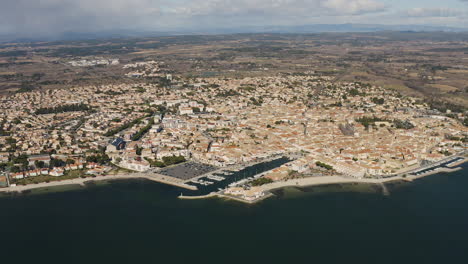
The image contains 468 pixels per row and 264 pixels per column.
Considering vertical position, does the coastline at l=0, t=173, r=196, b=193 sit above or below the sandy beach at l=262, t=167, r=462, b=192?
above

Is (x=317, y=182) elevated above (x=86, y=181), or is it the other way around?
(x=86, y=181)

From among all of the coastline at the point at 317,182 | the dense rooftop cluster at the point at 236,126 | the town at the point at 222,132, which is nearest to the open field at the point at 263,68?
the dense rooftop cluster at the point at 236,126

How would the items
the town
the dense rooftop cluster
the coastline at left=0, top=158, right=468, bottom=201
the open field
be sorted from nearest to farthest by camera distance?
the coastline at left=0, top=158, right=468, bottom=201 → the town → the dense rooftop cluster → the open field

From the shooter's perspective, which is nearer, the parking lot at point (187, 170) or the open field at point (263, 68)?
the parking lot at point (187, 170)

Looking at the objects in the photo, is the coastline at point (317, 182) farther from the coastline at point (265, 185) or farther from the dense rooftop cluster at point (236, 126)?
the dense rooftop cluster at point (236, 126)

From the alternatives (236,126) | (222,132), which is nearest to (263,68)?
(236,126)

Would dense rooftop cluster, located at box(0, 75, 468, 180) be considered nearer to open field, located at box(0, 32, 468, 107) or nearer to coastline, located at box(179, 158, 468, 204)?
coastline, located at box(179, 158, 468, 204)

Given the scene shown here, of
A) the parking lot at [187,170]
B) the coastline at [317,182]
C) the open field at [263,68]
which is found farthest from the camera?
the open field at [263,68]

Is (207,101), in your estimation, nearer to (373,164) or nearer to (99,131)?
(99,131)

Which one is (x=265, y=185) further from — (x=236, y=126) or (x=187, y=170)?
(x=236, y=126)

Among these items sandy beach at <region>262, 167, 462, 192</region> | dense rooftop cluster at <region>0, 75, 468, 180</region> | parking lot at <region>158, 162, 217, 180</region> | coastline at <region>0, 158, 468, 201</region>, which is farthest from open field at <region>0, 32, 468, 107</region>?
parking lot at <region>158, 162, 217, 180</region>

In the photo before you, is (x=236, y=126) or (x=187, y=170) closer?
(x=187, y=170)

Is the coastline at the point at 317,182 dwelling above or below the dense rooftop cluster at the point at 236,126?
below
